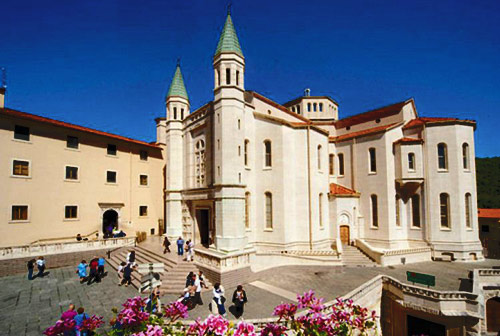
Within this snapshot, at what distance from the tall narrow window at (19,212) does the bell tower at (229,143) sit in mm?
15959

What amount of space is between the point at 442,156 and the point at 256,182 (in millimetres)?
17889

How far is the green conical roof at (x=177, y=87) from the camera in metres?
26.3

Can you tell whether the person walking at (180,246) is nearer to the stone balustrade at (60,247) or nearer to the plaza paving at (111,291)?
the plaza paving at (111,291)

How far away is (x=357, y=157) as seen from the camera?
26.7m

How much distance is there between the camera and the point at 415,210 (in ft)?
79.4

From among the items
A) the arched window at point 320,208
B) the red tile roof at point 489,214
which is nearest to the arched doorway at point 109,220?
the arched window at point 320,208

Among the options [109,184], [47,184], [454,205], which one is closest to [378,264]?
[454,205]

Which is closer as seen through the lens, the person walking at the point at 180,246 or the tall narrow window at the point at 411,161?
the person walking at the point at 180,246

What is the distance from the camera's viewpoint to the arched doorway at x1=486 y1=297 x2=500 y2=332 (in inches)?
680

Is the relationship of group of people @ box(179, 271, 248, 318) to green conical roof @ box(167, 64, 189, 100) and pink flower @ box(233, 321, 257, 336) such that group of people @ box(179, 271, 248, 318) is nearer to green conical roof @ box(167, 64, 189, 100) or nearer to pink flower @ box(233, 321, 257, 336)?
pink flower @ box(233, 321, 257, 336)

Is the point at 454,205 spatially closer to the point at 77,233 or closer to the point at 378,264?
the point at 378,264

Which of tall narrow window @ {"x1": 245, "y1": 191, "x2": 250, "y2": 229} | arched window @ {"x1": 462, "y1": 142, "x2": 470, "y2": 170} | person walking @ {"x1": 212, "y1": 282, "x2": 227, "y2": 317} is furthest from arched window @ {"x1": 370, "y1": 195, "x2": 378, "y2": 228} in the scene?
person walking @ {"x1": 212, "y1": 282, "x2": 227, "y2": 317}

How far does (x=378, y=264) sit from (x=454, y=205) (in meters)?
9.49

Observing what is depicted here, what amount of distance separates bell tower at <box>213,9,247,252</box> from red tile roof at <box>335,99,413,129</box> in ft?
54.0
